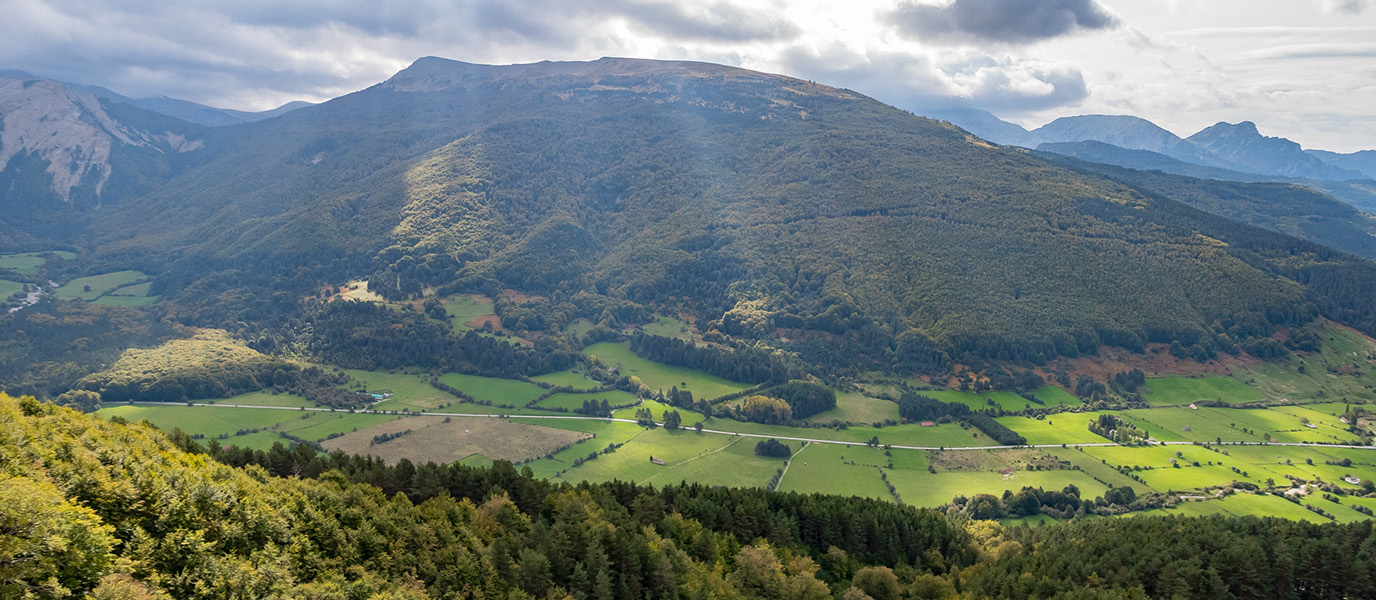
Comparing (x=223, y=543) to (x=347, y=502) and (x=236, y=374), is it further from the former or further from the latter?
(x=236, y=374)

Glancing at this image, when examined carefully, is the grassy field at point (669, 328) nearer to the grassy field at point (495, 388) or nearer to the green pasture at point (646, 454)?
the grassy field at point (495, 388)

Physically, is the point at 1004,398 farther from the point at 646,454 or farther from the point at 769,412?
the point at 646,454

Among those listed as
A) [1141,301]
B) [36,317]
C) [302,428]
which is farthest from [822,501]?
[36,317]

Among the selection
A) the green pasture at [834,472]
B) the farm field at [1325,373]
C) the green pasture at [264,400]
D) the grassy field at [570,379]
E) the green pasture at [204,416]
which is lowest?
the green pasture at [204,416]

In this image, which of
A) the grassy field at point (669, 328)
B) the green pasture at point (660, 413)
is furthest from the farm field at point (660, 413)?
the grassy field at point (669, 328)

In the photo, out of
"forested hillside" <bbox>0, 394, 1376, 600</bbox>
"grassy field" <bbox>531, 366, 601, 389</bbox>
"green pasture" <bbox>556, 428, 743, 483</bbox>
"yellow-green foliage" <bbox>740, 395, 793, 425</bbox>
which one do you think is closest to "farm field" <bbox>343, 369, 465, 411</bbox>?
"grassy field" <bbox>531, 366, 601, 389</bbox>

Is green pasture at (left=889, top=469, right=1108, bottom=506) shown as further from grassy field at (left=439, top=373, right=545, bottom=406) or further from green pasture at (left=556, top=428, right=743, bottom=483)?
grassy field at (left=439, top=373, right=545, bottom=406)
